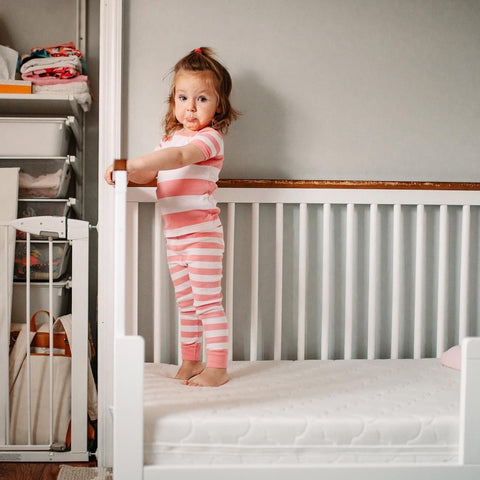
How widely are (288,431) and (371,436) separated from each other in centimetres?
17

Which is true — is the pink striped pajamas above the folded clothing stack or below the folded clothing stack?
below

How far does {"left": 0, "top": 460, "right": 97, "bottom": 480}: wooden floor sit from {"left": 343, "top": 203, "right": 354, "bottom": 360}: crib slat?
829 millimetres

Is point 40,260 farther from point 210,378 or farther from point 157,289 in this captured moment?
point 210,378

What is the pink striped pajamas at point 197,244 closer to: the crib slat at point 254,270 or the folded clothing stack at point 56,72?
the crib slat at point 254,270

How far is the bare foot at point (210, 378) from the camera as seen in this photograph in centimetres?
131

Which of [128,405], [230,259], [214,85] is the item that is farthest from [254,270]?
[128,405]

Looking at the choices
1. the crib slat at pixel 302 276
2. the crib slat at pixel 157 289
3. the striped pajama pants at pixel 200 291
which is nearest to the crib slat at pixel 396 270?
the crib slat at pixel 302 276

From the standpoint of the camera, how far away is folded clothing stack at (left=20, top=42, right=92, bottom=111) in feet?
6.27

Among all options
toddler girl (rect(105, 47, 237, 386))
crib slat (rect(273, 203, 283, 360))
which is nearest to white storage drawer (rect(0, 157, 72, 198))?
toddler girl (rect(105, 47, 237, 386))

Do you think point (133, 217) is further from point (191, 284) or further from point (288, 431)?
point (288, 431)

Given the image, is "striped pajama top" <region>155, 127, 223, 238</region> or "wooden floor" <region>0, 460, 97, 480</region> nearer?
"striped pajama top" <region>155, 127, 223, 238</region>

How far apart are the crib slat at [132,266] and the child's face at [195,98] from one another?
319 mm

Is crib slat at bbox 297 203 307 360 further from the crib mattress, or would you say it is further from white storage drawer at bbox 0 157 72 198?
white storage drawer at bbox 0 157 72 198

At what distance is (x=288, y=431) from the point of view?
1078mm
